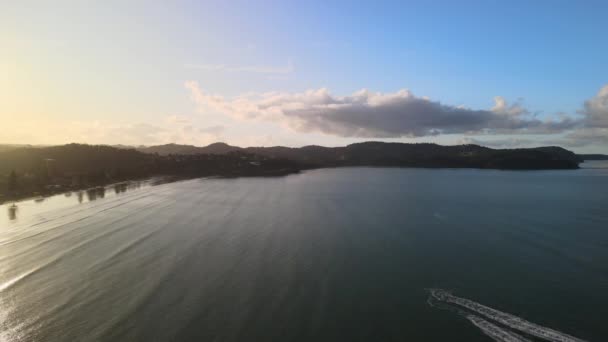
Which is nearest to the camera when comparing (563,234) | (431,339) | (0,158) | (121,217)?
(431,339)

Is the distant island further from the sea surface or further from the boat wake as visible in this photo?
the boat wake

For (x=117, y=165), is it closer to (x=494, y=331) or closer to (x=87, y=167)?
(x=87, y=167)

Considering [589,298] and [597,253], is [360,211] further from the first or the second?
[589,298]

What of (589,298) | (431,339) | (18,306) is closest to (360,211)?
(589,298)

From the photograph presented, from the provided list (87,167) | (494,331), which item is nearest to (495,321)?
(494,331)

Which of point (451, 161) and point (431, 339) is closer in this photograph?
point (431, 339)

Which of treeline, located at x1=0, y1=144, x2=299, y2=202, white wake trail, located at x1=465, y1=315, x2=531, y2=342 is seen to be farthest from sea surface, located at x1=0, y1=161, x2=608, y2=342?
treeline, located at x1=0, y1=144, x2=299, y2=202
